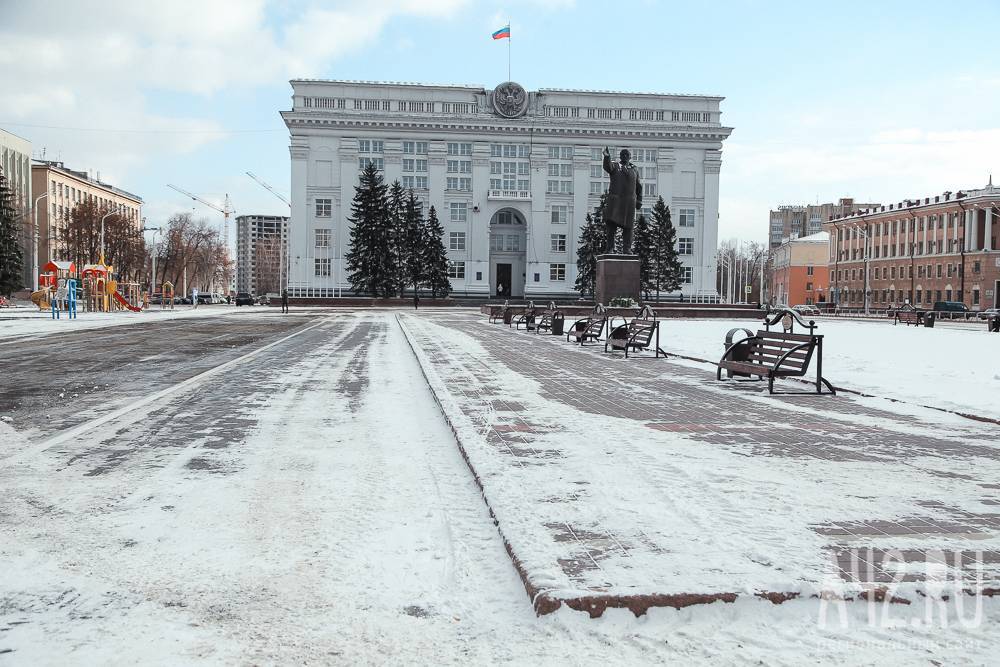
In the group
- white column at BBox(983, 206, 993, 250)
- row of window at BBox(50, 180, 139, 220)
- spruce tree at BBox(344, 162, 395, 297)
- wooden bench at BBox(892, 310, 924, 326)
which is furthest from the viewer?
row of window at BBox(50, 180, 139, 220)

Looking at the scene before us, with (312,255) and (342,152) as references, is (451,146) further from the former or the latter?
(312,255)

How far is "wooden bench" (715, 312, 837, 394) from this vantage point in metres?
10.5

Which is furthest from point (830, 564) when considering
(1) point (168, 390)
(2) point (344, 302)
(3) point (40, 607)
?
(2) point (344, 302)

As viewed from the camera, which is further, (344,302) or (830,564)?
(344,302)

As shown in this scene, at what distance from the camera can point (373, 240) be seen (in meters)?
75.6

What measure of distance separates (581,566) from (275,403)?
6.12 metres

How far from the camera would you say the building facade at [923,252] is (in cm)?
8281

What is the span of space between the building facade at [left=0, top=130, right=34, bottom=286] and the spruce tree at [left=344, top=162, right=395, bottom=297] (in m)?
34.4

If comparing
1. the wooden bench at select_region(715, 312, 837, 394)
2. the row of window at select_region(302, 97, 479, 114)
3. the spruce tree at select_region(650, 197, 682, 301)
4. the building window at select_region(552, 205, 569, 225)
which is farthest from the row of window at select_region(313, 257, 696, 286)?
the wooden bench at select_region(715, 312, 837, 394)

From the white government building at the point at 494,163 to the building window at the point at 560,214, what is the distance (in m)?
0.15

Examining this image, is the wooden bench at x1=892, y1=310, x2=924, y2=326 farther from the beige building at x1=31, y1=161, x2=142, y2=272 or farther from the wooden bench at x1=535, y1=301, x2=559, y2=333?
the beige building at x1=31, y1=161, x2=142, y2=272

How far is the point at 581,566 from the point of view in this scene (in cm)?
359

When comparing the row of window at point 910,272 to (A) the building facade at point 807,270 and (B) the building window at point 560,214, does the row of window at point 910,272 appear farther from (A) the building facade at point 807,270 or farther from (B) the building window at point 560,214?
(B) the building window at point 560,214

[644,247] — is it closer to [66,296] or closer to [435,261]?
[435,261]
